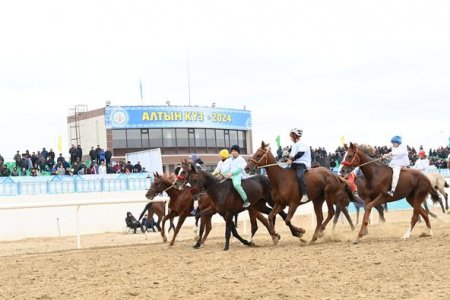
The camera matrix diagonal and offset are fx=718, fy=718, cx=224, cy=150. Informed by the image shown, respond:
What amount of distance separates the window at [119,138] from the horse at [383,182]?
129 ft

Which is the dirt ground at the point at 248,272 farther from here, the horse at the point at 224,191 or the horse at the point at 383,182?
the horse at the point at 383,182

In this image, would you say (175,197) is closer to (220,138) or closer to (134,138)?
(134,138)

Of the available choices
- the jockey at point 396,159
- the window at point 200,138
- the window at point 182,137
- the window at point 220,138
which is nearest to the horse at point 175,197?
the jockey at point 396,159

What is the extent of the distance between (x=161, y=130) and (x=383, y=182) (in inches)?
1624

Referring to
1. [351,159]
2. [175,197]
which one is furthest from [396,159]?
[175,197]

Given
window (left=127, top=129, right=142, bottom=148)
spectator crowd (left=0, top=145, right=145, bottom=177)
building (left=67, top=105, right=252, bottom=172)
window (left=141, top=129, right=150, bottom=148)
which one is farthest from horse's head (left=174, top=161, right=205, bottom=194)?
window (left=141, top=129, right=150, bottom=148)

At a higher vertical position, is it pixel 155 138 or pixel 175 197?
pixel 155 138

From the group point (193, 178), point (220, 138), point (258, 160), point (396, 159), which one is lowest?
point (193, 178)

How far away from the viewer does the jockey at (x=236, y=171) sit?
14.9 metres

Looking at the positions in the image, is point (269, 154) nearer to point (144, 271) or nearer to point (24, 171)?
point (144, 271)

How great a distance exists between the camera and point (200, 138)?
57.1 metres

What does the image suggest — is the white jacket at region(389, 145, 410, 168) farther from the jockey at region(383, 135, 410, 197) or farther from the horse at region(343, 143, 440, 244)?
the horse at region(343, 143, 440, 244)

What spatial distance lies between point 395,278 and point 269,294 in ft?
5.75

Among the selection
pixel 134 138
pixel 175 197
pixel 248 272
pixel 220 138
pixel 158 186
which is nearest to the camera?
pixel 248 272
